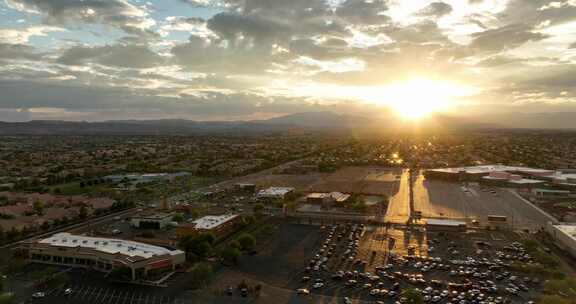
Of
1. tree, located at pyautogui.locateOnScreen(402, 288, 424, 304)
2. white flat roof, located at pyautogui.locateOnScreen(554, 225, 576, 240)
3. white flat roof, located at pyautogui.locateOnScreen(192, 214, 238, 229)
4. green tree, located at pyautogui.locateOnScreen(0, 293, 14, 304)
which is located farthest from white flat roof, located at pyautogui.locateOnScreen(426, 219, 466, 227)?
green tree, located at pyautogui.locateOnScreen(0, 293, 14, 304)

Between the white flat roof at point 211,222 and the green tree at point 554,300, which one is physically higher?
the white flat roof at point 211,222

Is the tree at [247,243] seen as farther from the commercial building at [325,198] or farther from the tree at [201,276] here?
the commercial building at [325,198]

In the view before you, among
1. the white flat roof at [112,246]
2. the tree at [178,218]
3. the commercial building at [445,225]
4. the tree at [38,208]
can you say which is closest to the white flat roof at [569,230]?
the commercial building at [445,225]

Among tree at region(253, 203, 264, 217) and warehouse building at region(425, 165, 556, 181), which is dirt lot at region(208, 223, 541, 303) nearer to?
tree at region(253, 203, 264, 217)

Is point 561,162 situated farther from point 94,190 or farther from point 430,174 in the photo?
point 94,190

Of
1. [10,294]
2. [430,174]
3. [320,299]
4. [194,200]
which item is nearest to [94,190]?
[194,200]

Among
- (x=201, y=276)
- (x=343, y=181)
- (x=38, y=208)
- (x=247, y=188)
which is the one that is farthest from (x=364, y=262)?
(x=343, y=181)

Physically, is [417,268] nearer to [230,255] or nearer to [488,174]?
[230,255]
